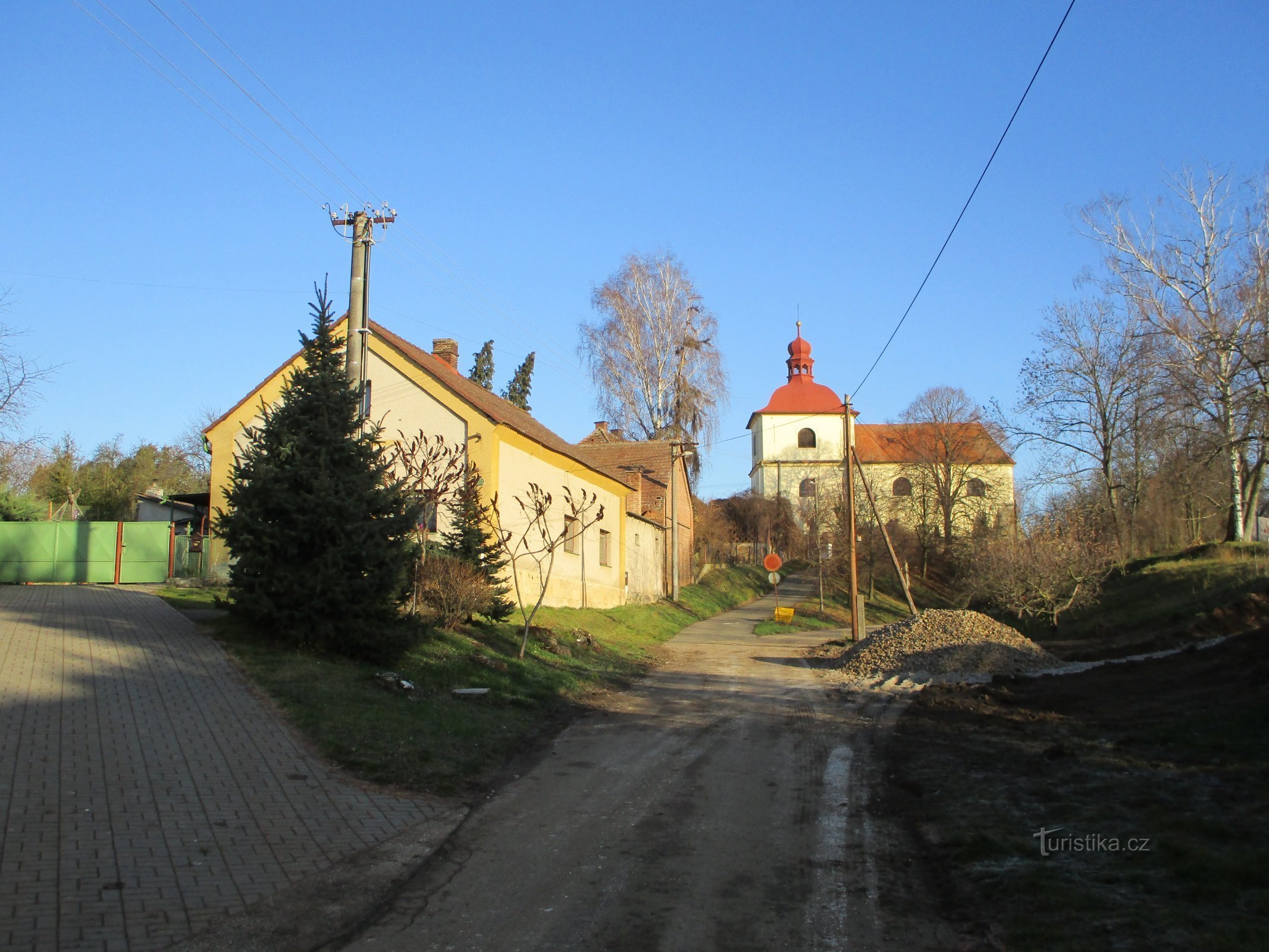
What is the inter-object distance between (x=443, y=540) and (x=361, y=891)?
1422 centimetres

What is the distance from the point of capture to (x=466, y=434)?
23.0 m

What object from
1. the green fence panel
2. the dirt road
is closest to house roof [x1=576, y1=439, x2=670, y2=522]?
the green fence panel

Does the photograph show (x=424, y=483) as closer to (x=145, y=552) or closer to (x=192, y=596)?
(x=192, y=596)

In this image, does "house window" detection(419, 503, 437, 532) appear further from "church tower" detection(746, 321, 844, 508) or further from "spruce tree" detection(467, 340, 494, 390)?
"church tower" detection(746, 321, 844, 508)

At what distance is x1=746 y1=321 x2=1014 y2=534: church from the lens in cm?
5016

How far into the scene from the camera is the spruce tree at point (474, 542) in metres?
18.5

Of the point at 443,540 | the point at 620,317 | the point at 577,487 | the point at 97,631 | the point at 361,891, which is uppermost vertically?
the point at 620,317

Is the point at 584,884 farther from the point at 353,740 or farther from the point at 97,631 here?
the point at 97,631

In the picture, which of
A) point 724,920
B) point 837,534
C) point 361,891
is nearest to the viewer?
point 724,920

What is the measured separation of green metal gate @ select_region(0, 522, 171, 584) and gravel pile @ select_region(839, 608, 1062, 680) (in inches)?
649

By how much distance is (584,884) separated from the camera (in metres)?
6.09

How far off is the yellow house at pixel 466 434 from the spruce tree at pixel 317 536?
7.52m

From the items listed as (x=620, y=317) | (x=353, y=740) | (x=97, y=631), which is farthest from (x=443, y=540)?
(x=620, y=317)
